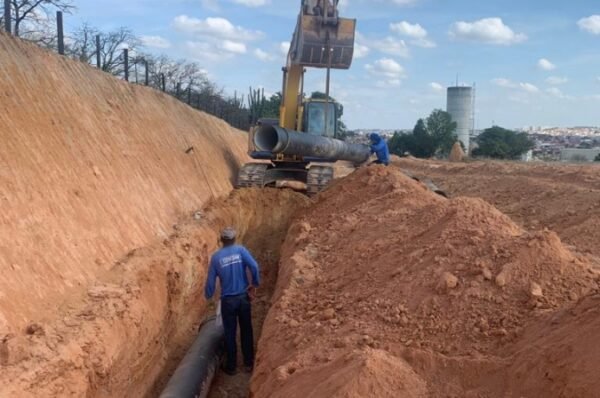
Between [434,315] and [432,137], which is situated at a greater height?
[432,137]

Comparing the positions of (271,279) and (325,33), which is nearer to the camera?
(271,279)

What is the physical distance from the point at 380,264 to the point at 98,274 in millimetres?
3747

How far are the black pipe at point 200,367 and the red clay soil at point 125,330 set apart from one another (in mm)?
617

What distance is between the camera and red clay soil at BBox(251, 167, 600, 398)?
175 inches

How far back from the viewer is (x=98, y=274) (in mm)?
7773

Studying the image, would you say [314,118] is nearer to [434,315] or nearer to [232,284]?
[232,284]

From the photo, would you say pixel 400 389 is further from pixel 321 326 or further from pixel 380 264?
pixel 380 264

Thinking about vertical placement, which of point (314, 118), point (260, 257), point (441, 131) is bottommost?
point (260, 257)

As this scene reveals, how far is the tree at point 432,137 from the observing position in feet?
170

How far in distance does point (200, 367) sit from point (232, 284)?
1228 mm

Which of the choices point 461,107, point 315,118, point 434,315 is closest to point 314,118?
point 315,118

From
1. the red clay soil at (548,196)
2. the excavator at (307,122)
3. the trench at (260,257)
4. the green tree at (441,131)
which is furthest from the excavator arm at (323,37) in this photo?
the green tree at (441,131)

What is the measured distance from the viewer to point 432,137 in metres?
52.2

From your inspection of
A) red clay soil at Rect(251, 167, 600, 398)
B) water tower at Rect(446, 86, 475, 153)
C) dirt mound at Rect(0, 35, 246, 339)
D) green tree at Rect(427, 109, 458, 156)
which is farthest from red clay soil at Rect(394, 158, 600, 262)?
water tower at Rect(446, 86, 475, 153)
